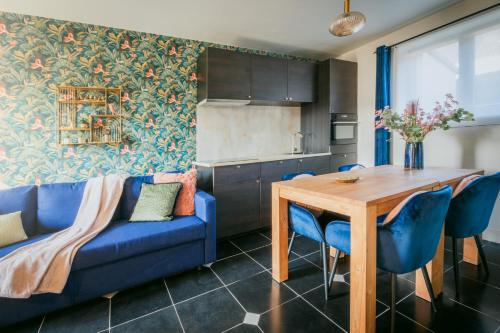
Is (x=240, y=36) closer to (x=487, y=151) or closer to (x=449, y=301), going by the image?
(x=487, y=151)

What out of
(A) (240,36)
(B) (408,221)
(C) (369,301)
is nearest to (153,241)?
(C) (369,301)

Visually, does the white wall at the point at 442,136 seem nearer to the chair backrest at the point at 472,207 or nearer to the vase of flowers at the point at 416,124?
the vase of flowers at the point at 416,124

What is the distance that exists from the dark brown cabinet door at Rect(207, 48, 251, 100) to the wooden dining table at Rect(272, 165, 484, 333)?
5.58ft

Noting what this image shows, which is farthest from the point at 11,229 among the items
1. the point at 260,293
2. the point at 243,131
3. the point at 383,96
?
the point at 383,96

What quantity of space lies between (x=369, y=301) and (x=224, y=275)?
124 centimetres

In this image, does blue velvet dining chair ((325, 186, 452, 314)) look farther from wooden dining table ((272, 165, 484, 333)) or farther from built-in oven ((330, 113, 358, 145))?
built-in oven ((330, 113, 358, 145))

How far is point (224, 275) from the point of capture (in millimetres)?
2258

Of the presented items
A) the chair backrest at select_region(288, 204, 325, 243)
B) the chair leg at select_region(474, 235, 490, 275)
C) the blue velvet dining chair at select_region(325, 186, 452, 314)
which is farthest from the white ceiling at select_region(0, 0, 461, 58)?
the chair leg at select_region(474, 235, 490, 275)

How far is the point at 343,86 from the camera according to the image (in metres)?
3.89

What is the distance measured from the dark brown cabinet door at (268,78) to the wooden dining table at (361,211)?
1.76m

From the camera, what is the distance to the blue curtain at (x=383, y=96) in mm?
3502

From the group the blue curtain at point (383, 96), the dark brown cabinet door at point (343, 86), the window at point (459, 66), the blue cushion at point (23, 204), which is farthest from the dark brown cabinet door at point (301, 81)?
the blue cushion at point (23, 204)

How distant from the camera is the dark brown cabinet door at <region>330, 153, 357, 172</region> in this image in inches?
156

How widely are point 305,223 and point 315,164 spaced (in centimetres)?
200
